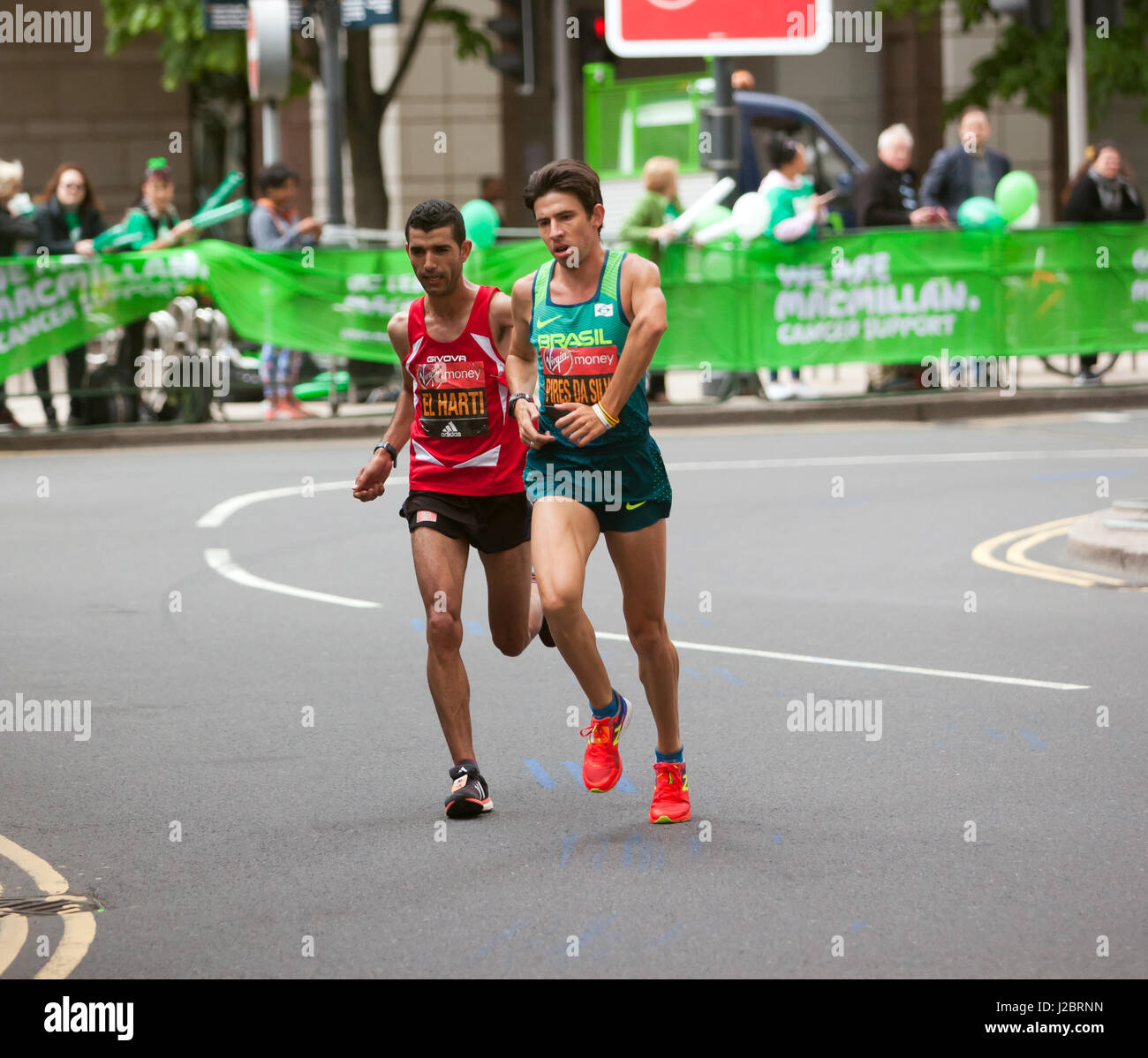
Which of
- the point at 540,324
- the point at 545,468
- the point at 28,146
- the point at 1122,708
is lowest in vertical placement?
the point at 1122,708

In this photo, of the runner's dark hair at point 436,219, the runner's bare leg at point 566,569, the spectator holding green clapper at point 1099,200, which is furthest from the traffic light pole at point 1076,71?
the runner's bare leg at point 566,569

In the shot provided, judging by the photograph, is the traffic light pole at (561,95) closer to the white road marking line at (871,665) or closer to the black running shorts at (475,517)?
the white road marking line at (871,665)

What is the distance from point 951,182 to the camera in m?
20.0

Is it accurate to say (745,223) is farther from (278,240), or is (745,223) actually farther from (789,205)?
(278,240)

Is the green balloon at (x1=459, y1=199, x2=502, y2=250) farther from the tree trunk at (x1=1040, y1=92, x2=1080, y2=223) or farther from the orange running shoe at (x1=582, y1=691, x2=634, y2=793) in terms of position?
the tree trunk at (x1=1040, y1=92, x2=1080, y2=223)

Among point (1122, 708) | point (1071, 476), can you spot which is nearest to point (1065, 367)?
point (1071, 476)

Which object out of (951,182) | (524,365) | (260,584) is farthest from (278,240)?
(524,365)

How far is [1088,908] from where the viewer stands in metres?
5.35

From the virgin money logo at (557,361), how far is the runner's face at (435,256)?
47 centimetres

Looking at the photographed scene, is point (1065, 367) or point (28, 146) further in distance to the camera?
point (28, 146)

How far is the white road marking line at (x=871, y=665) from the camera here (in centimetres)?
Result: 827

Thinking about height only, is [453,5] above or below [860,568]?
above

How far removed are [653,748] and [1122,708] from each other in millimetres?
1778
